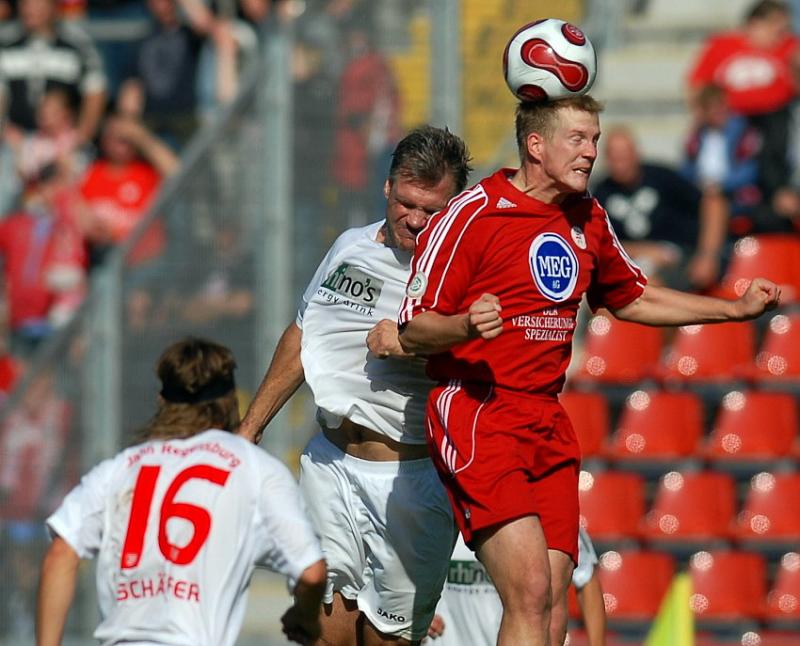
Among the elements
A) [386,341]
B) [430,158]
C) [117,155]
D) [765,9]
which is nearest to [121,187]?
[117,155]

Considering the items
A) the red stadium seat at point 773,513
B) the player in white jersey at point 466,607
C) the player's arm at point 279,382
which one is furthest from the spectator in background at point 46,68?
the player's arm at point 279,382

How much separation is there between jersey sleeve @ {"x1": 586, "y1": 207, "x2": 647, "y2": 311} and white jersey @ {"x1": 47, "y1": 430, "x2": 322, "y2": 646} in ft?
4.59

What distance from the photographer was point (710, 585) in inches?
432

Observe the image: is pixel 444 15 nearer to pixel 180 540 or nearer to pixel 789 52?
pixel 789 52

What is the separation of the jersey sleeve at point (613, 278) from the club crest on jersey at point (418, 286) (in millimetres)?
678

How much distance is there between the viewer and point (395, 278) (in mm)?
6906

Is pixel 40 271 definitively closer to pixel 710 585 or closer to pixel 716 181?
pixel 716 181

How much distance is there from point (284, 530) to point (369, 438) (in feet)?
4.12

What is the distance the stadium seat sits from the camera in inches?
456

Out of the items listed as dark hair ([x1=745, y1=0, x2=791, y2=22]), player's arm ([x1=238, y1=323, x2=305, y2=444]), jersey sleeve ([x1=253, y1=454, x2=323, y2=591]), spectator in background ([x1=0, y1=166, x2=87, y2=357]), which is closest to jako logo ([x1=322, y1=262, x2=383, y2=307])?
player's arm ([x1=238, y1=323, x2=305, y2=444])

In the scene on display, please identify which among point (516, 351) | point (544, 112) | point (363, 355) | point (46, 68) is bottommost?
point (363, 355)

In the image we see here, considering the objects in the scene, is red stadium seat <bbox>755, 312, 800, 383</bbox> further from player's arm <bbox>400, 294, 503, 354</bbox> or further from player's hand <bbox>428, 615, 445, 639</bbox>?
player's arm <bbox>400, 294, 503, 354</bbox>

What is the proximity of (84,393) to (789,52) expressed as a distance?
198 inches

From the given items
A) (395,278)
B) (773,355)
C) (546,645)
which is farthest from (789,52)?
(546,645)
